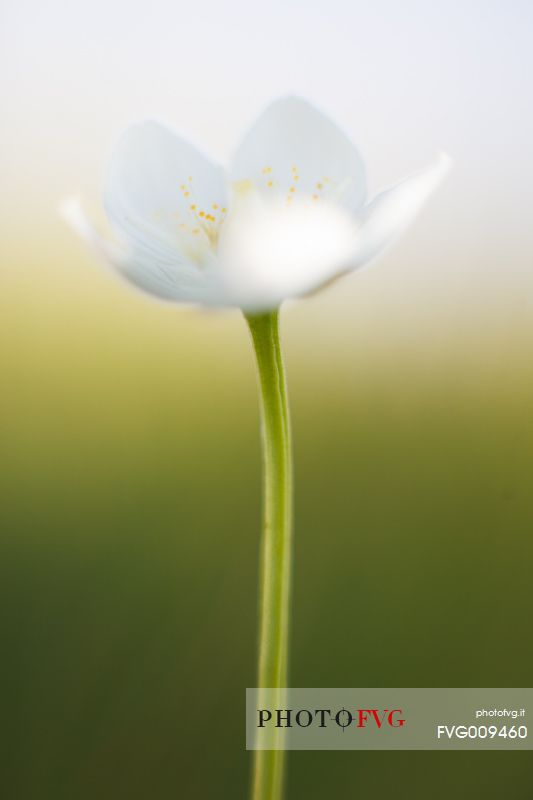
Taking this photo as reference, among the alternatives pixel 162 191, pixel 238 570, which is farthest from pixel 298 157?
pixel 238 570

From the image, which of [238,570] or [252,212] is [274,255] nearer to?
[252,212]

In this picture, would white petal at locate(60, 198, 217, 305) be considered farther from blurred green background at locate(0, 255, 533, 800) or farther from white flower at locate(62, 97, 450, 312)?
blurred green background at locate(0, 255, 533, 800)

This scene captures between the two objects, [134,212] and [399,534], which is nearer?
[134,212]

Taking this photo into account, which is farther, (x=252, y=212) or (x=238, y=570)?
(x=238, y=570)

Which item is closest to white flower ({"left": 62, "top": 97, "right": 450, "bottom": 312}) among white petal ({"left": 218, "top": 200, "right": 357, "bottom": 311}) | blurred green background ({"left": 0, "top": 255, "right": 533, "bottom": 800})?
white petal ({"left": 218, "top": 200, "right": 357, "bottom": 311})

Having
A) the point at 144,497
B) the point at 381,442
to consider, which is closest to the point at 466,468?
the point at 381,442

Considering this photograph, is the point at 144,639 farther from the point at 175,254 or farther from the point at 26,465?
the point at 175,254
